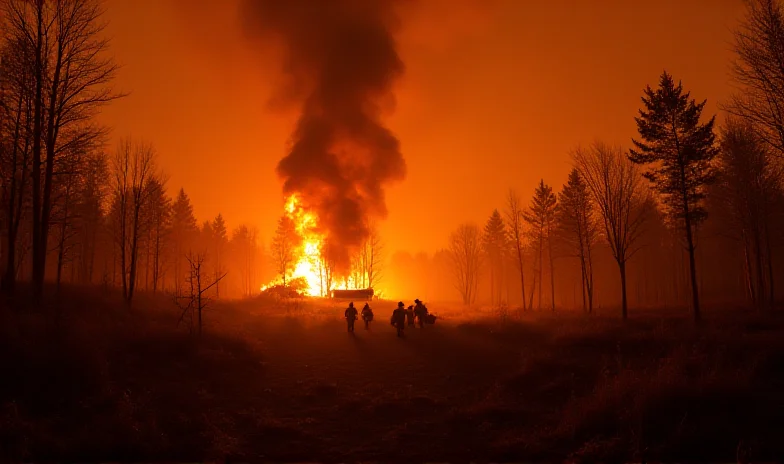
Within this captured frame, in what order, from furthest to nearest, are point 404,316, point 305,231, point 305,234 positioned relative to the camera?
1. point 305,234
2. point 305,231
3. point 404,316

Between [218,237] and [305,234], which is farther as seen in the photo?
[218,237]

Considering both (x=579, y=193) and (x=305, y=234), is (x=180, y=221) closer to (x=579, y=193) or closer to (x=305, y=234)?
(x=305, y=234)

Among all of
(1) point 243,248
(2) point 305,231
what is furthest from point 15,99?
(1) point 243,248

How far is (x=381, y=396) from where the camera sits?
14.1 meters

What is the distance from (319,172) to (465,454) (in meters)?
42.1

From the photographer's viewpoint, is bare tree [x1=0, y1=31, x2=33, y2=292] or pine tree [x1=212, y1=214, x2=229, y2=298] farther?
pine tree [x1=212, y1=214, x2=229, y2=298]

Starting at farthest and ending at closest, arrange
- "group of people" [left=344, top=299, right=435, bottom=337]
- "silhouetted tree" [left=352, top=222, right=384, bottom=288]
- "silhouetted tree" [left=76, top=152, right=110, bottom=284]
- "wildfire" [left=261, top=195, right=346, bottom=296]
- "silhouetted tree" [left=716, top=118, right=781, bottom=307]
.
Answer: "silhouetted tree" [left=352, top=222, right=384, bottom=288]
"wildfire" [left=261, top=195, right=346, bottom=296]
"silhouetted tree" [left=76, top=152, right=110, bottom=284]
"silhouetted tree" [left=716, top=118, right=781, bottom=307]
"group of people" [left=344, top=299, right=435, bottom=337]

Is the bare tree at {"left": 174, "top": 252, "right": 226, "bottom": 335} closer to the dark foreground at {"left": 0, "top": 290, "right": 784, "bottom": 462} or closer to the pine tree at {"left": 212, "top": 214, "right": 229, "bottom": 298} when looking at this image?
the dark foreground at {"left": 0, "top": 290, "right": 784, "bottom": 462}

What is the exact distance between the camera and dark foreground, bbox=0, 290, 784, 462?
32.7 ft

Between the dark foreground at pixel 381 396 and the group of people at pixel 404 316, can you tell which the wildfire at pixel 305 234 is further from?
the dark foreground at pixel 381 396

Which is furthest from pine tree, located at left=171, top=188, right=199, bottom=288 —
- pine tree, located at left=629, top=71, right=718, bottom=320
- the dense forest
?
pine tree, located at left=629, top=71, right=718, bottom=320

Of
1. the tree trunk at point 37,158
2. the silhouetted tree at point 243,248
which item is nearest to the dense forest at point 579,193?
the tree trunk at point 37,158

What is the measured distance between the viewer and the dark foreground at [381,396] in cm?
995

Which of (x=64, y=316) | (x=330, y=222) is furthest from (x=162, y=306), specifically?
(x=330, y=222)
